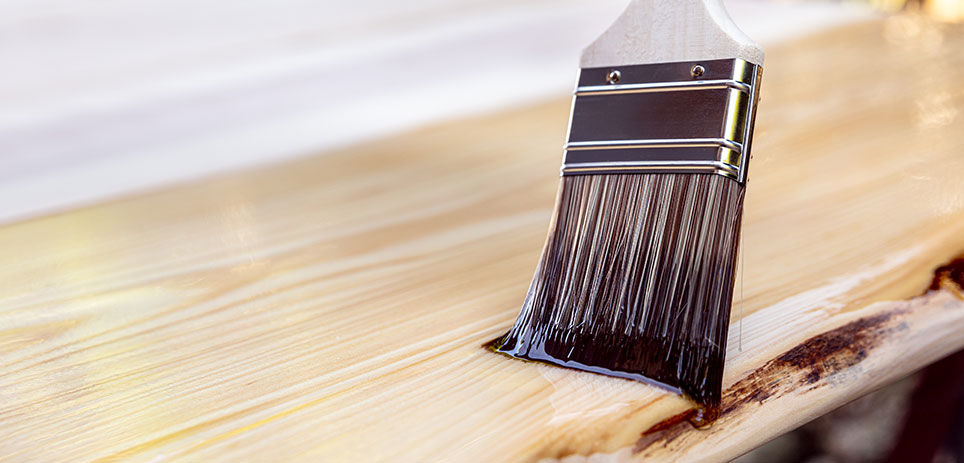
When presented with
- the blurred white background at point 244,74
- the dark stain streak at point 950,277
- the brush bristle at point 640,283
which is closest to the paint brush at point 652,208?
the brush bristle at point 640,283

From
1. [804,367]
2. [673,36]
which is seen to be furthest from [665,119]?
[804,367]

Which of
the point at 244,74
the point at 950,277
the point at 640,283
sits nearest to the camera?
the point at 640,283

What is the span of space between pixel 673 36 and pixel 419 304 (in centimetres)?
23

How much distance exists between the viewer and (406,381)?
482mm

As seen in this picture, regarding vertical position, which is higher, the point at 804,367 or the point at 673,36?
the point at 673,36

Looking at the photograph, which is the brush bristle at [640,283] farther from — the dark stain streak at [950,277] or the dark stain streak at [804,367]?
the dark stain streak at [950,277]

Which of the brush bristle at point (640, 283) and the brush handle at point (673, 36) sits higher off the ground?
the brush handle at point (673, 36)

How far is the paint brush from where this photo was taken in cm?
46

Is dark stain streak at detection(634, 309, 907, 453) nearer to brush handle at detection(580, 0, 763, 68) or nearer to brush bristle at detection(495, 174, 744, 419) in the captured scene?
brush bristle at detection(495, 174, 744, 419)

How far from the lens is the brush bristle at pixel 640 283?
451 mm

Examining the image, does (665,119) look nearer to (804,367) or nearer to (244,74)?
(804,367)

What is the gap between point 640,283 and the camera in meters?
0.47

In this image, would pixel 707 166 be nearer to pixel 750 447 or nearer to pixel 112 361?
pixel 750 447

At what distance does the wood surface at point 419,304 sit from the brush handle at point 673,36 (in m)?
0.17
